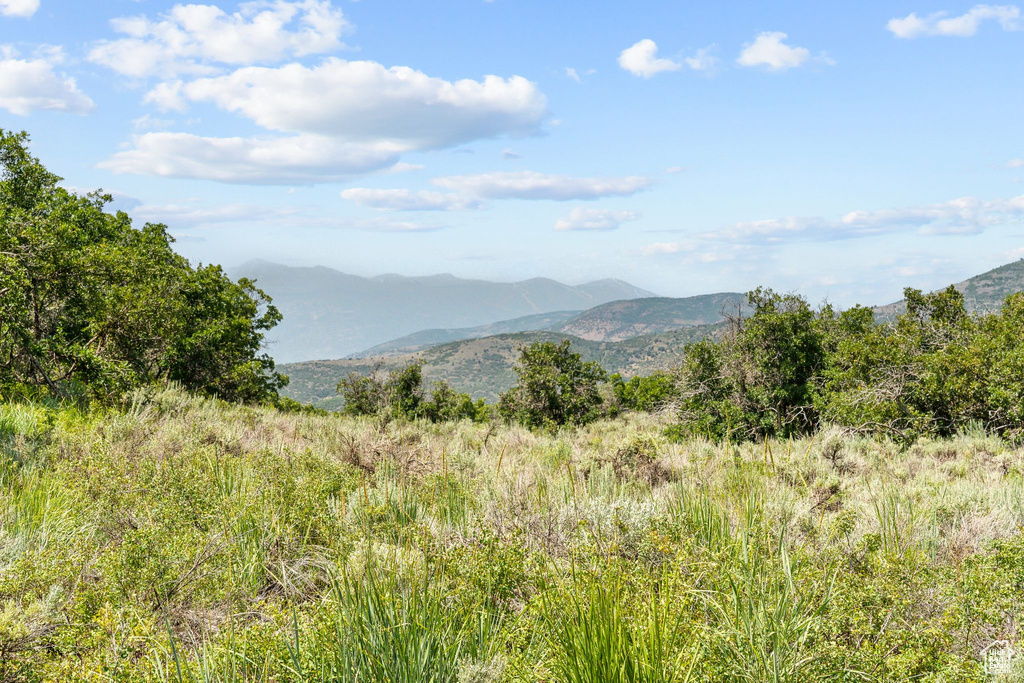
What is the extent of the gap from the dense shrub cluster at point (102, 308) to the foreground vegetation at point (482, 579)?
5.84m

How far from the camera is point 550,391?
80.4 feet

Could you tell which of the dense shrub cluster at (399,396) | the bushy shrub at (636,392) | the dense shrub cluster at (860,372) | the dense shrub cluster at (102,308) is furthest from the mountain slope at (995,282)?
the dense shrub cluster at (102,308)

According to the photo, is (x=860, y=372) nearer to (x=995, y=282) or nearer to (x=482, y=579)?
(x=482, y=579)

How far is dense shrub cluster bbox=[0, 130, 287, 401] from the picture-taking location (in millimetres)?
10086

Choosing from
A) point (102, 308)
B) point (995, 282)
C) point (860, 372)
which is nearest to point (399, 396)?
point (102, 308)

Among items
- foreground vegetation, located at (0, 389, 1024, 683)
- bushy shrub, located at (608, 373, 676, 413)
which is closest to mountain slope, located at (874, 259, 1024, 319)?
bushy shrub, located at (608, 373, 676, 413)

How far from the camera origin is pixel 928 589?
320cm

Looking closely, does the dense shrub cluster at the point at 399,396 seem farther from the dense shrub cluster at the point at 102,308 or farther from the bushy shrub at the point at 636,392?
the bushy shrub at the point at 636,392

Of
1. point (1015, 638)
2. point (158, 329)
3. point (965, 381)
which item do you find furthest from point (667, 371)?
point (1015, 638)

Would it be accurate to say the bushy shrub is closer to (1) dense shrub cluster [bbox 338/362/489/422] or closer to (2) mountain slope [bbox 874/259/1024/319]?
(1) dense shrub cluster [bbox 338/362/489/422]

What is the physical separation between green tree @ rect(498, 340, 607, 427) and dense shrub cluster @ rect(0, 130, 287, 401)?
11709 mm

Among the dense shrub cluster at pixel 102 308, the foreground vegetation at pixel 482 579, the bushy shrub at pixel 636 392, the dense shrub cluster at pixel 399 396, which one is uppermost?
the dense shrub cluster at pixel 102 308

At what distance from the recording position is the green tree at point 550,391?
79.3 ft

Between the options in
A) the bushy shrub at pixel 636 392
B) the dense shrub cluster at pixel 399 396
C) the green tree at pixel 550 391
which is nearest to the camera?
the green tree at pixel 550 391
